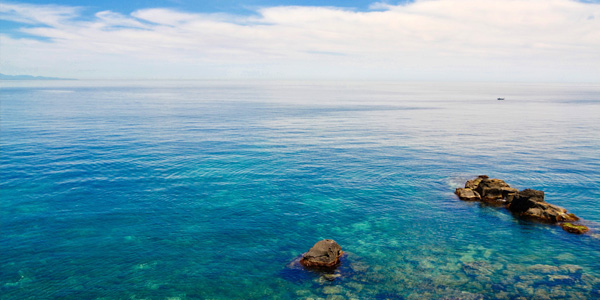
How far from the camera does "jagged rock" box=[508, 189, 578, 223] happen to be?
2034 inches

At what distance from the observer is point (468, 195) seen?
2386 inches

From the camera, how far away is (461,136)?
378 ft

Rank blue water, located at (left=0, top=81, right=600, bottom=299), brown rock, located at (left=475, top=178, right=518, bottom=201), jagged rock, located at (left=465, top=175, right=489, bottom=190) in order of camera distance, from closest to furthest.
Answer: blue water, located at (left=0, top=81, right=600, bottom=299) < brown rock, located at (left=475, top=178, right=518, bottom=201) < jagged rock, located at (left=465, top=175, right=489, bottom=190)

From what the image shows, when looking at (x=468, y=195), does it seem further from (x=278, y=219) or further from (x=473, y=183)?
(x=278, y=219)

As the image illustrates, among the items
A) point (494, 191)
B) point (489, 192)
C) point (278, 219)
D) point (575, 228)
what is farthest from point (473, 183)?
point (278, 219)

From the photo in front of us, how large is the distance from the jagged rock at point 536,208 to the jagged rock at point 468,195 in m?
5.33

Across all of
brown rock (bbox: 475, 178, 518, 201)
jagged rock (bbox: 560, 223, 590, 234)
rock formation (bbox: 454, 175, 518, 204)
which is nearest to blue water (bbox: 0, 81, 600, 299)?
jagged rock (bbox: 560, 223, 590, 234)

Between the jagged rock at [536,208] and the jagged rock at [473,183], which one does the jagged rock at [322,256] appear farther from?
the jagged rock at [473,183]

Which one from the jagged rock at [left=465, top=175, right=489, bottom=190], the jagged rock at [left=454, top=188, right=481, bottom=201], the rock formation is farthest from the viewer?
the jagged rock at [left=465, top=175, right=489, bottom=190]

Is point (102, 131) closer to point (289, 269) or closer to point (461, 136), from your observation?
point (289, 269)

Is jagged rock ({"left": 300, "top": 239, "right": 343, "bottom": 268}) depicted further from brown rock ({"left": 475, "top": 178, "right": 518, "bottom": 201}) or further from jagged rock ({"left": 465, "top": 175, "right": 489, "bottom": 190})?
jagged rock ({"left": 465, "top": 175, "right": 489, "bottom": 190})

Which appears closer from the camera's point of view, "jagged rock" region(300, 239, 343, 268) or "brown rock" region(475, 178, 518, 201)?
"jagged rock" region(300, 239, 343, 268)

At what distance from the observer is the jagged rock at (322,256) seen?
130 ft

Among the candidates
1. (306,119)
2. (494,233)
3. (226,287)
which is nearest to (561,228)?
(494,233)
